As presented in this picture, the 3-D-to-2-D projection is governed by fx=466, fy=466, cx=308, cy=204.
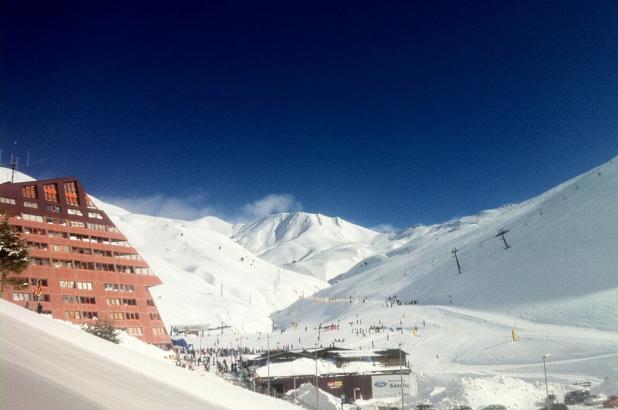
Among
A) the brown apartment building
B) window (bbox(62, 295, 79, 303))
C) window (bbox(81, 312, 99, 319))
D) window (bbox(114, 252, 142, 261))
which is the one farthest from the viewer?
window (bbox(114, 252, 142, 261))

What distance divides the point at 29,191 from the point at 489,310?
76993 millimetres

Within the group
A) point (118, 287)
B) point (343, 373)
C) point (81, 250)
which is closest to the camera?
point (343, 373)

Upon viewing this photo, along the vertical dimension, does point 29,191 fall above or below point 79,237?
above

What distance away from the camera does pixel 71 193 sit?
64.7 m

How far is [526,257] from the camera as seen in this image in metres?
107

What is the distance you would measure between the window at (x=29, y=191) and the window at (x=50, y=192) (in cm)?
125

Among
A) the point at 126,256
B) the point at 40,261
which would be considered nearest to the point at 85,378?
the point at 40,261

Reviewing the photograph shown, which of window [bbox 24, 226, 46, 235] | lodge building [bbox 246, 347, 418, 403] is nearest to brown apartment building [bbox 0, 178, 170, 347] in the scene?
window [bbox 24, 226, 46, 235]

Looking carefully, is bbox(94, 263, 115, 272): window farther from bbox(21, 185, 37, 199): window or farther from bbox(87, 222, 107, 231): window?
bbox(21, 185, 37, 199): window

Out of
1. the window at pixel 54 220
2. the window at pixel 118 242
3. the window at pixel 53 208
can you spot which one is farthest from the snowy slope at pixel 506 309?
the window at pixel 53 208

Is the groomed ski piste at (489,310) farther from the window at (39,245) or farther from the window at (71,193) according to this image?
the window at (39,245)

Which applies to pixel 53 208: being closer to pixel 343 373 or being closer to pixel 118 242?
pixel 118 242

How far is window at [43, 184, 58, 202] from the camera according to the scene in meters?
61.8

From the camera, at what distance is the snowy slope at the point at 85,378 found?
2812 millimetres
